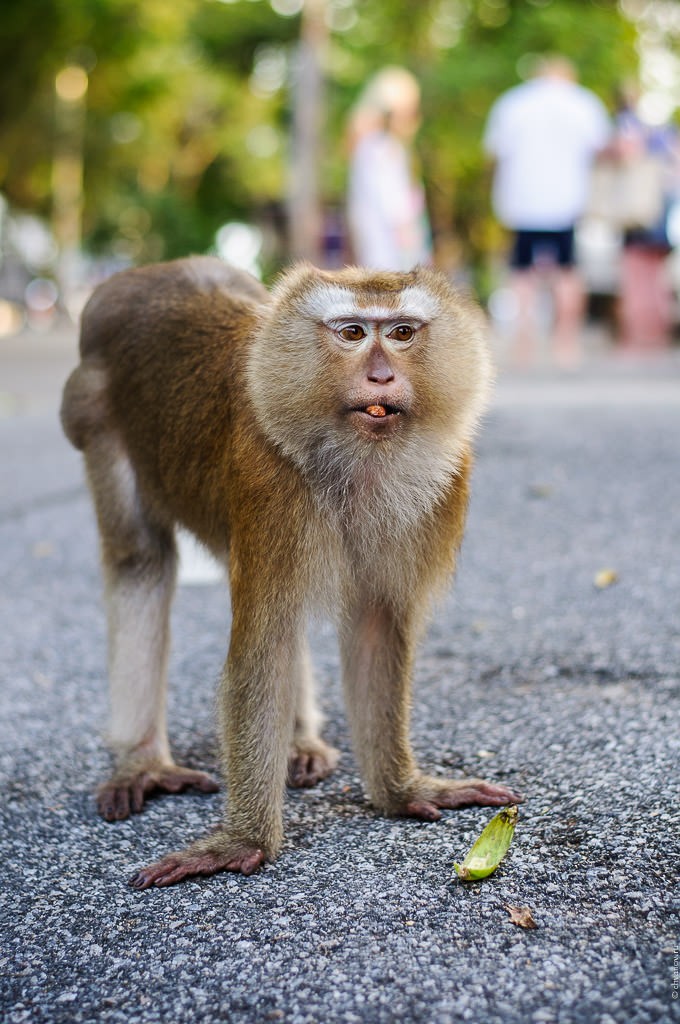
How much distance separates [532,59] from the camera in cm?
1914

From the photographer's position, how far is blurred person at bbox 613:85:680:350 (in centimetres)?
1022

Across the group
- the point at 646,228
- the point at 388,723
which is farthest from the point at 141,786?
the point at 646,228

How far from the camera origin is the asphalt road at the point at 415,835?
2.10 metres

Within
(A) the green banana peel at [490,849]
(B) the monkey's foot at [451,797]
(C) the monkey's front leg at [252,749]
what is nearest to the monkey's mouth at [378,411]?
(C) the monkey's front leg at [252,749]

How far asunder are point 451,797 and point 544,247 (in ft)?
24.9

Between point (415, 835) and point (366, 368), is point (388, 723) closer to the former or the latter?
point (415, 835)

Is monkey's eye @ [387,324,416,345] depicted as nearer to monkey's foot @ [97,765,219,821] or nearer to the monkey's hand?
the monkey's hand

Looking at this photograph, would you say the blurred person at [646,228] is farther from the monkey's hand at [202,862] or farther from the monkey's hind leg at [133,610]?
the monkey's hand at [202,862]

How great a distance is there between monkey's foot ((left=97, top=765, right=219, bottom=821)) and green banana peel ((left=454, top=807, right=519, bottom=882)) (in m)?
0.81

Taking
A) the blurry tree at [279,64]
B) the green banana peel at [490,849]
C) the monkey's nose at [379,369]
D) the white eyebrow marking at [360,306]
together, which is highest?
the blurry tree at [279,64]

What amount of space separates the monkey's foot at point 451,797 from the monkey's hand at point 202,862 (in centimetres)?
40

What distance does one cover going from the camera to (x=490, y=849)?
252 cm

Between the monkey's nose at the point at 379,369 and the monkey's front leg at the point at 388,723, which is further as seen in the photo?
the monkey's front leg at the point at 388,723

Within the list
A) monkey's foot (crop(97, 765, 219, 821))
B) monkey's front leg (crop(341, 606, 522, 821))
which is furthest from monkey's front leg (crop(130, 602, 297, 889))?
monkey's foot (crop(97, 765, 219, 821))
